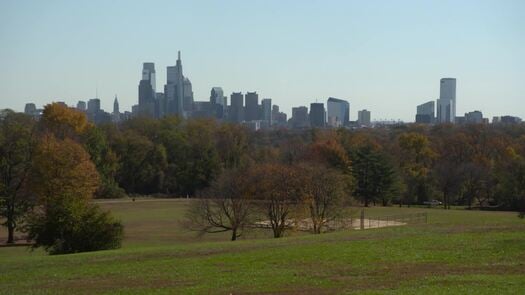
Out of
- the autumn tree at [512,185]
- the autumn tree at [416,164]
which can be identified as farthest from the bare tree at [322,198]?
the autumn tree at [416,164]

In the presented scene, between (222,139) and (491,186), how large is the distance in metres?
42.2

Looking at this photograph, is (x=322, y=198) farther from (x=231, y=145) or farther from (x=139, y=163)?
(x=231, y=145)

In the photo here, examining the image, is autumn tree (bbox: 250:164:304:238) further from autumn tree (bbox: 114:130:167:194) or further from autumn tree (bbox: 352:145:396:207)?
autumn tree (bbox: 114:130:167:194)

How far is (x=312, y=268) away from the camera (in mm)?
20281

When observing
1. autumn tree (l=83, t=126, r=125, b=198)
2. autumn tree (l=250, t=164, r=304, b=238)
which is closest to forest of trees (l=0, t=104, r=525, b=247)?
autumn tree (l=250, t=164, r=304, b=238)

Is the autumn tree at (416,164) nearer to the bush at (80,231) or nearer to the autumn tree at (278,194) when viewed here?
the autumn tree at (278,194)

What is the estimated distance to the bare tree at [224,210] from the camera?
45938mm

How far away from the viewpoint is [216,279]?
18859mm

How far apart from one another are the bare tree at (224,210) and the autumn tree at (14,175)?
15654 millimetres

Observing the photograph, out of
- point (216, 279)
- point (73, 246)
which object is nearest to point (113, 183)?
point (73, 246)

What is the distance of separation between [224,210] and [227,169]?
30344mm

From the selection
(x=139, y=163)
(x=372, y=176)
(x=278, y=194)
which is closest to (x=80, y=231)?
(x=278, y=194)

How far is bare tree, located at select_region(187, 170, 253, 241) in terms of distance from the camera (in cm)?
4594

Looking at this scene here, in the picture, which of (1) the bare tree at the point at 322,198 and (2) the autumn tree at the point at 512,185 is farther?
(2) the autumn tree at the point at 512,185
